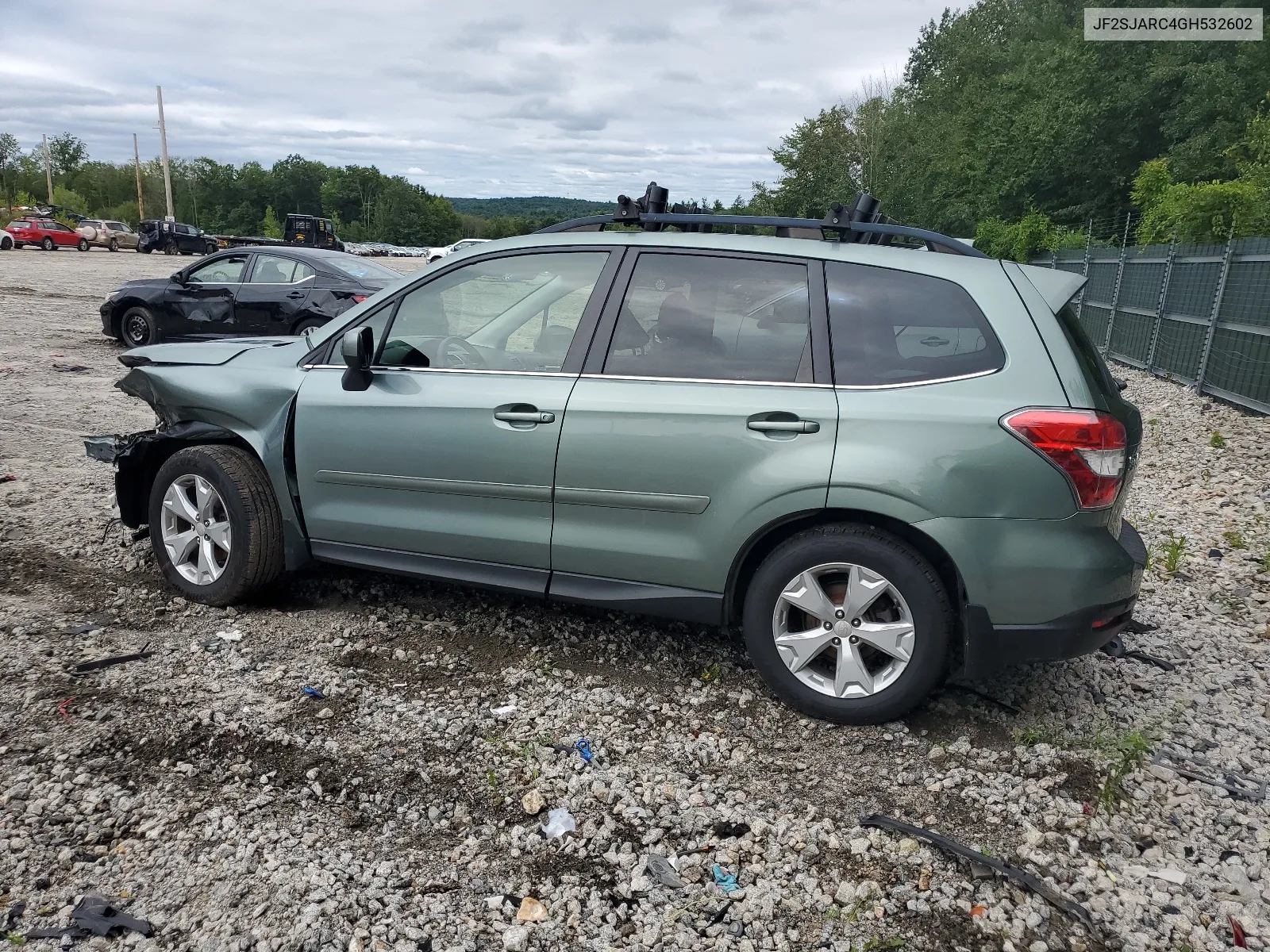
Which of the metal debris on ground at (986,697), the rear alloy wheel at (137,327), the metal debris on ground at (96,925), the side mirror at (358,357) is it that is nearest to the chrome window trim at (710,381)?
the side mirror at (358,357)

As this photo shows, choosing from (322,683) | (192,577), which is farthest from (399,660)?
(192,577)

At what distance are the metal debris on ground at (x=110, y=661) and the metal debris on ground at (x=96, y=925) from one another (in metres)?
1.57

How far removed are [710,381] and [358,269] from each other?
10.2m

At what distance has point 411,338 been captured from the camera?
4363 millimetres

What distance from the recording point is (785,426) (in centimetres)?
358

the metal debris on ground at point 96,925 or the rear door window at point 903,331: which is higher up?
the rear door window at point 903,331

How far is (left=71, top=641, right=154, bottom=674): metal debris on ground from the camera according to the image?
396cm

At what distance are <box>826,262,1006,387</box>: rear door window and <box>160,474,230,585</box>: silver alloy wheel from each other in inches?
113

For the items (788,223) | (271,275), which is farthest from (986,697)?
(271,275)

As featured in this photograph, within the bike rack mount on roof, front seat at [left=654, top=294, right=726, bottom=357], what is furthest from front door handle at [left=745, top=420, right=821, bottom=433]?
the bike rack mount on roof

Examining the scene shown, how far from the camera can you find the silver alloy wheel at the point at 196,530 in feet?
14.9

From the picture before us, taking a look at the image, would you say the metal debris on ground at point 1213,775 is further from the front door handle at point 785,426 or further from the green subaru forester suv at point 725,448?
the front door handle at point 785,426

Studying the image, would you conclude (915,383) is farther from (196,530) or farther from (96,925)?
(196,530)

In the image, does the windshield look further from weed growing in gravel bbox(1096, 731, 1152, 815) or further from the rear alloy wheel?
weed growing in gravel bbox(1096, 731, 1152, 815)
